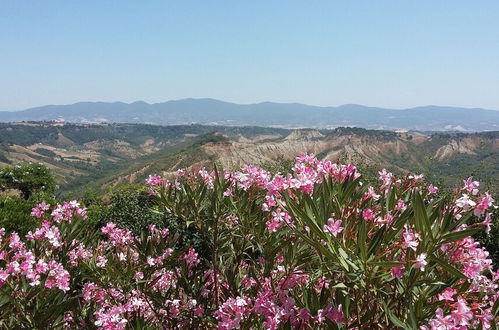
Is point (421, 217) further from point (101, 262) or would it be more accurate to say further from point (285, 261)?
point (101, 262)

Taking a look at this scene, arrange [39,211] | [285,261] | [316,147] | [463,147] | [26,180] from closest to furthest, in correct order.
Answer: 1. [285,261]
2. [39,211]
3. [26,180]
4. [463,147]
5. [316,147]

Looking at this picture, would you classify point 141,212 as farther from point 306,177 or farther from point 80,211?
point 306,177

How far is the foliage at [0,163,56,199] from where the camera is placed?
22.4 m

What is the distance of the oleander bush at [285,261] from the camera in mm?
1892

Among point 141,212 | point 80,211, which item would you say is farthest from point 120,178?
point 80,211

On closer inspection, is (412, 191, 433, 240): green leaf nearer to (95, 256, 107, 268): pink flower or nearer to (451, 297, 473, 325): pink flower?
(451, 297, 473, 325): pink flower

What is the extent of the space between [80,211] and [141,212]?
23.7 ft

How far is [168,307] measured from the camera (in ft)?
11.0

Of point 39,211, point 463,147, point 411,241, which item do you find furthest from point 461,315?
point 463,147

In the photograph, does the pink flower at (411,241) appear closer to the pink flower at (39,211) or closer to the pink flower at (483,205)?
the pink flower at (483,205)

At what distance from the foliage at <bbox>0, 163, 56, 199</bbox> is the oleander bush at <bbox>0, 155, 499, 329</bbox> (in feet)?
70.2

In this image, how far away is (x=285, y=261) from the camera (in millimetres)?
2611

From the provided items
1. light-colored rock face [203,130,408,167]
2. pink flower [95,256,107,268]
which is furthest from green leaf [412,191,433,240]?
light-colored rock face [203,130,408,167]

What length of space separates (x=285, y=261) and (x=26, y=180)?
24.1 metres
